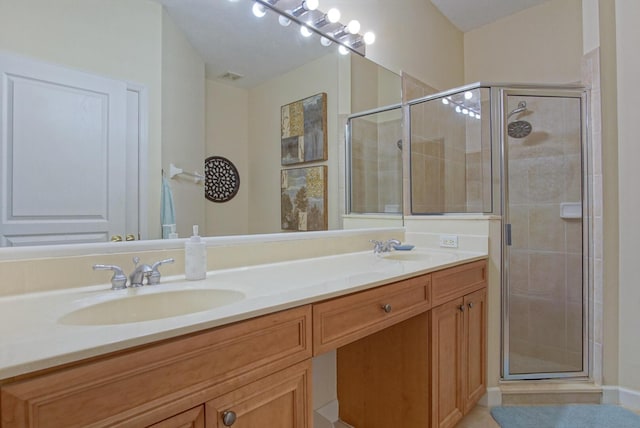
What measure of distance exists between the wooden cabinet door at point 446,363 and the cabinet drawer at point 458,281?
4cm

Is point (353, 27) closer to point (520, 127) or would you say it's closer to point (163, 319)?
point (520, 127)

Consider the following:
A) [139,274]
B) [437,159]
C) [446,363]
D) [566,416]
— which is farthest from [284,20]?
[566,416]

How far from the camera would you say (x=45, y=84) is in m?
0.98

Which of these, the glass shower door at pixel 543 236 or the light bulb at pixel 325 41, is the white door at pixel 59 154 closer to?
the light bulb at pixel 325 41

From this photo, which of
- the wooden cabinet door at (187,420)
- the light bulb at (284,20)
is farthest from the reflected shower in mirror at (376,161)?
the wooden cabinet door at (187,420)

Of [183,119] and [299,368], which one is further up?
[183,119]

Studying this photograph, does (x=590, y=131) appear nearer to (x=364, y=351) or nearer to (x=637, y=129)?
(x=637, y=129)

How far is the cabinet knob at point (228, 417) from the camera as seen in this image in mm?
774

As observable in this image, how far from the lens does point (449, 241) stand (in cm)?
206

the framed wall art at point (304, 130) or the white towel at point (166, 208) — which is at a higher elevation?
the framed wall art at point (304, 130)

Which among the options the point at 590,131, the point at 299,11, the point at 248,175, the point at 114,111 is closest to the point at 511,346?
the point at 590,131

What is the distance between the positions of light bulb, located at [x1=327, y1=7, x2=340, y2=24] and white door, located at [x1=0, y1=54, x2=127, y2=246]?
3.96ft

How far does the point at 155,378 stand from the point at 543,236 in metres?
2.64

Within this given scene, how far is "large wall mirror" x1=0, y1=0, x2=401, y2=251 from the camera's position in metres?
0.97
